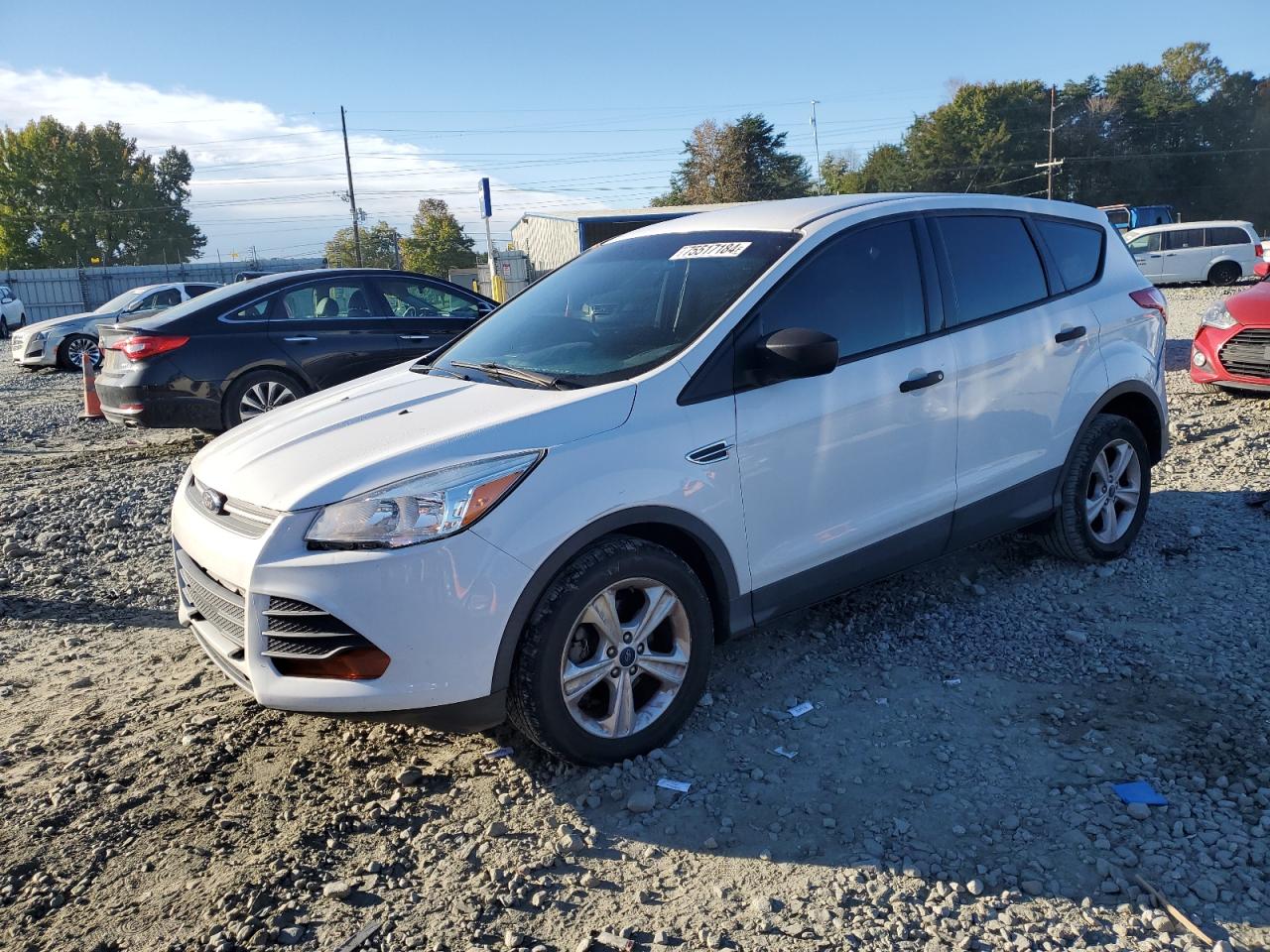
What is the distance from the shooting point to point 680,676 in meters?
3.43

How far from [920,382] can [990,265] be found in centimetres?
91

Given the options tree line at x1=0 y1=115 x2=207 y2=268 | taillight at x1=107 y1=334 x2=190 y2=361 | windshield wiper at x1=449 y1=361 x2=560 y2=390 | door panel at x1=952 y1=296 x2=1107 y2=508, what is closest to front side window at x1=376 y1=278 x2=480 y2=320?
taillight at x1=107 y1=334 x2=190 y2=361

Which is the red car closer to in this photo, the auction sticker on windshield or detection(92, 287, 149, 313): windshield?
the auction sticker on windshield

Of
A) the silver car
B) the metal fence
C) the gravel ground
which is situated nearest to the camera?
the gravel ground

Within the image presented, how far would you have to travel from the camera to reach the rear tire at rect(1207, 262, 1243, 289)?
1091 inches

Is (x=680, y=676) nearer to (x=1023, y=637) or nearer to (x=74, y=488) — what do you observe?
(x=1023, y=637)

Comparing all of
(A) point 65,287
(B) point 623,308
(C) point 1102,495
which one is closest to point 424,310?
(B) point 623,308

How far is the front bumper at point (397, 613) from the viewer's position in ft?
9.46

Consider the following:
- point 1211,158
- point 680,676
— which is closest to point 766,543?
point 680,676

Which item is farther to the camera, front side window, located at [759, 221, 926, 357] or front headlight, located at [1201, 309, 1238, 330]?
front headlight, located at [1201, 309, 1238, 330]

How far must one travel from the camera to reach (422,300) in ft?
31.1

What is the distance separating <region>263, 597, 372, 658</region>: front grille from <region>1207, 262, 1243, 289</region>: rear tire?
30979 millimetres

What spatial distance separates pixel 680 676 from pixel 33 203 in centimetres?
8779

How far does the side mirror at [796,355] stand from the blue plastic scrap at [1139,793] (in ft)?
5.50
